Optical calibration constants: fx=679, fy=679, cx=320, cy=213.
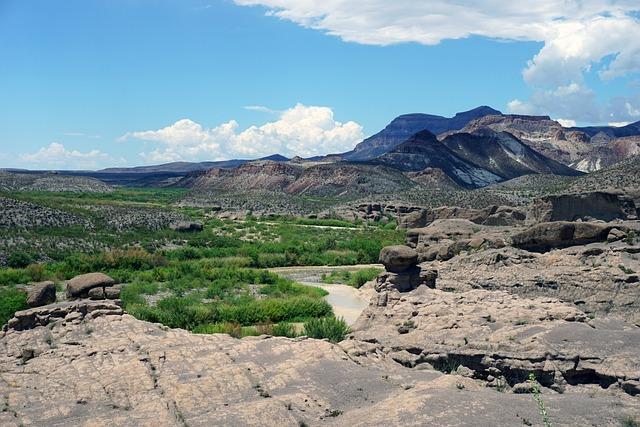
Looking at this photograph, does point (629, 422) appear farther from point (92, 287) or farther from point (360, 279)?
point (360, 279)

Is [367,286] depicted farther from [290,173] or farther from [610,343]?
[290,173]

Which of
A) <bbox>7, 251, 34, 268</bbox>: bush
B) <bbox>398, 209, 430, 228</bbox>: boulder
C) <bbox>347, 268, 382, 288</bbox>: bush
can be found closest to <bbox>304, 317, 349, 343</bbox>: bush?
<bbox>347, 268, 382, 288</bbox>: bush

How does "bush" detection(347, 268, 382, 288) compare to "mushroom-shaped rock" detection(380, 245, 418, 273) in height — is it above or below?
below

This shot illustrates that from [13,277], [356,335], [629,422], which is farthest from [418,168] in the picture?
[629,422]

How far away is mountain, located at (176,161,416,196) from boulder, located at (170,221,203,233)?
4883 centimetres

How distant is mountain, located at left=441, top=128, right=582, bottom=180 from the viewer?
14962cm

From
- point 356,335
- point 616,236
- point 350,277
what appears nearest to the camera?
point 356,335

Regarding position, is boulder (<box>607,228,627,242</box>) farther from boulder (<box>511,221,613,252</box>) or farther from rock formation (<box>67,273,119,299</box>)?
rock formation (<box>67,273,119,299</box>)

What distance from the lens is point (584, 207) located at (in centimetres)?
3503

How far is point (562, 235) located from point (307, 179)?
10953cm

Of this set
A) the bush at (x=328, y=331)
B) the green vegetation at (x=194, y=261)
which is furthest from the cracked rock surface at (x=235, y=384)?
the green vegetation at (x=194, y=261)

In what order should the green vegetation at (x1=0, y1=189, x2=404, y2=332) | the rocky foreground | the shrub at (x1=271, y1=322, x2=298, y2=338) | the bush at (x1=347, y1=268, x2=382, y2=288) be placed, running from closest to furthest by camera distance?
the rocky foreground, the shrub at (x1=271, y1=322, x2=298, y2=338), the green vegetation at (x1=0, y1=189, x2=404, y2=332), the bush at (x1=347, y1=268, x2=382, y2=288)

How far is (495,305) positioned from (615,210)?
1594 cm

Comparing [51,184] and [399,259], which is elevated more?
[51,184]
